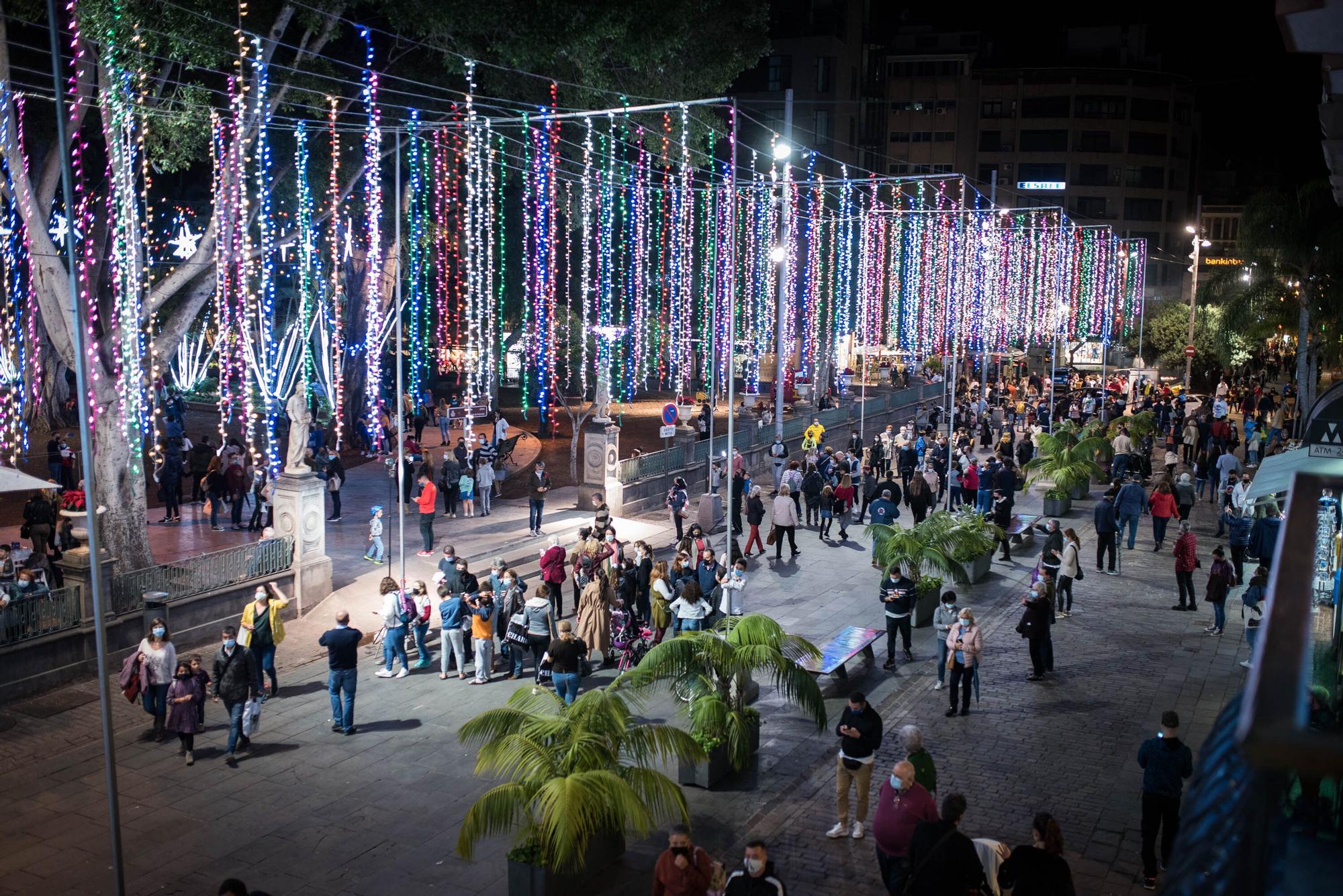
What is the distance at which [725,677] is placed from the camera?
37.8 feet

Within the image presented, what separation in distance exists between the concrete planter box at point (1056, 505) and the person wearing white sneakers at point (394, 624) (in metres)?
16.5

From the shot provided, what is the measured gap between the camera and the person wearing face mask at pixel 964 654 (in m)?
13.0

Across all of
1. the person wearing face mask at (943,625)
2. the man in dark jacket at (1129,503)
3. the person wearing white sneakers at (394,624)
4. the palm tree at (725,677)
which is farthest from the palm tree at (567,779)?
the man in dark jacket at (1129,503)

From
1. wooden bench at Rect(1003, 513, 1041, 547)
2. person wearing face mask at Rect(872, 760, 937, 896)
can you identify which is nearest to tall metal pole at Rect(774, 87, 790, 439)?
wooden bench at Rect(1003, 513, 1041, 547)

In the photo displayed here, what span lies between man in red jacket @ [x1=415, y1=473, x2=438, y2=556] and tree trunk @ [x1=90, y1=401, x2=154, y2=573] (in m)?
4.64

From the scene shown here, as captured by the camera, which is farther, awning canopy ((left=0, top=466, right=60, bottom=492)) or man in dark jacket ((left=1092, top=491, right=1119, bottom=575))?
man in dark jacket ((left=1092, top=491, right=1119, bottom=575))

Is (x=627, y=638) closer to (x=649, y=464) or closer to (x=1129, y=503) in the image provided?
(x=1129, y=503)

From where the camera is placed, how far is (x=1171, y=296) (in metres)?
87.7

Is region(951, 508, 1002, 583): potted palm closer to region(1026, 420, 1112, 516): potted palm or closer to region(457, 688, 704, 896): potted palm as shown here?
region(1026, 420, 1112, 516): potted palm

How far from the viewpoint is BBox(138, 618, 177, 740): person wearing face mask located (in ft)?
40.5

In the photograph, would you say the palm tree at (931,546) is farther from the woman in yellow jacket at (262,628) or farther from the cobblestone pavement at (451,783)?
the woman in yellow jacket at (262,628)

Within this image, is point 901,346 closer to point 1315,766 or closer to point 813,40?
point 813,40

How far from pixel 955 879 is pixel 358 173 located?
19.6 meters

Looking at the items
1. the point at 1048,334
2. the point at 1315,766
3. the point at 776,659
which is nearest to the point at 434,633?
the point at 776,659
